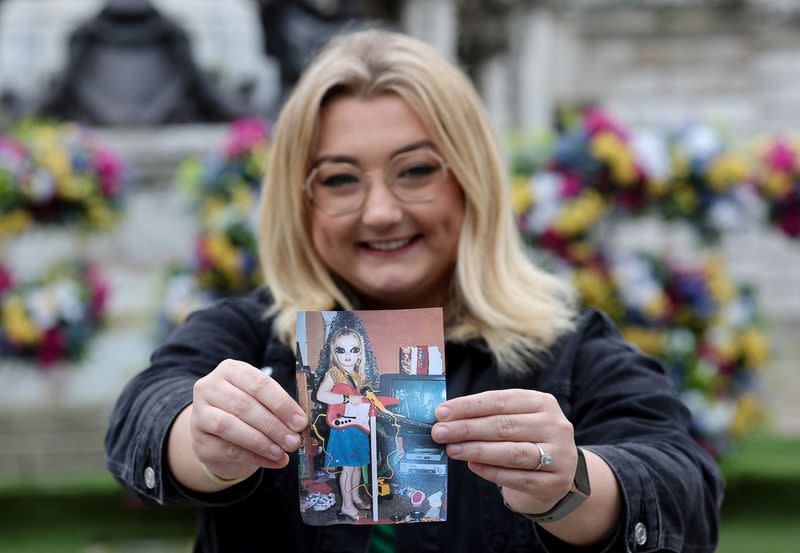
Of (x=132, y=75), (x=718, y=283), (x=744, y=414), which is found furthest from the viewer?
(x=132, y=75)

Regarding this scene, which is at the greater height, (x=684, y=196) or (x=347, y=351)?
(x=347, y=351)

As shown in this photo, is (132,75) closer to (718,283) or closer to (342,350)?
(718,283)

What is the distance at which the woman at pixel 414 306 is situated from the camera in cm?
167

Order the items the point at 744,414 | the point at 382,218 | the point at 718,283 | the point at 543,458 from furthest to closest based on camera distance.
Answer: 1. the point at 744,414
2. the point at 718,283
3. the point at 382,218
4. the point at 543,458

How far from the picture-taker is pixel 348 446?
5.08 feet

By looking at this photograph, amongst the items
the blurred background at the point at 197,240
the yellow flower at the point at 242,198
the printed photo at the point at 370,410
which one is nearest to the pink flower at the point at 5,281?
the blurred background at the point at 197,240

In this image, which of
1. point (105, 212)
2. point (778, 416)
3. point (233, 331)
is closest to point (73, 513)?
point (105, 212)

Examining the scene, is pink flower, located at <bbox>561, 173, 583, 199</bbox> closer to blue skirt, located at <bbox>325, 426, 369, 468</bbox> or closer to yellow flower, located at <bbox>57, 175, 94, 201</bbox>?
yellow flower, located at <bbox>57, 175, 94, 201</bbox>

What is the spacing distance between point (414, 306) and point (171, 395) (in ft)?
1.69

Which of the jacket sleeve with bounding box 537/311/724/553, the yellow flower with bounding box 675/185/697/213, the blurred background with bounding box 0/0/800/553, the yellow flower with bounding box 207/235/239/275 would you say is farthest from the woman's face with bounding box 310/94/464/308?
the yellow flower with bounding box 675/185/697/213

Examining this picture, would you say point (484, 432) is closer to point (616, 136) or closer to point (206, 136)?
point (616, 136)

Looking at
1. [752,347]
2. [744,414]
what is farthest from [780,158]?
[744,414]

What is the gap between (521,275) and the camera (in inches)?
82.5

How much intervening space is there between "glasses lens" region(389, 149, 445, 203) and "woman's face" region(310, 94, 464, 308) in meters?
0.01
